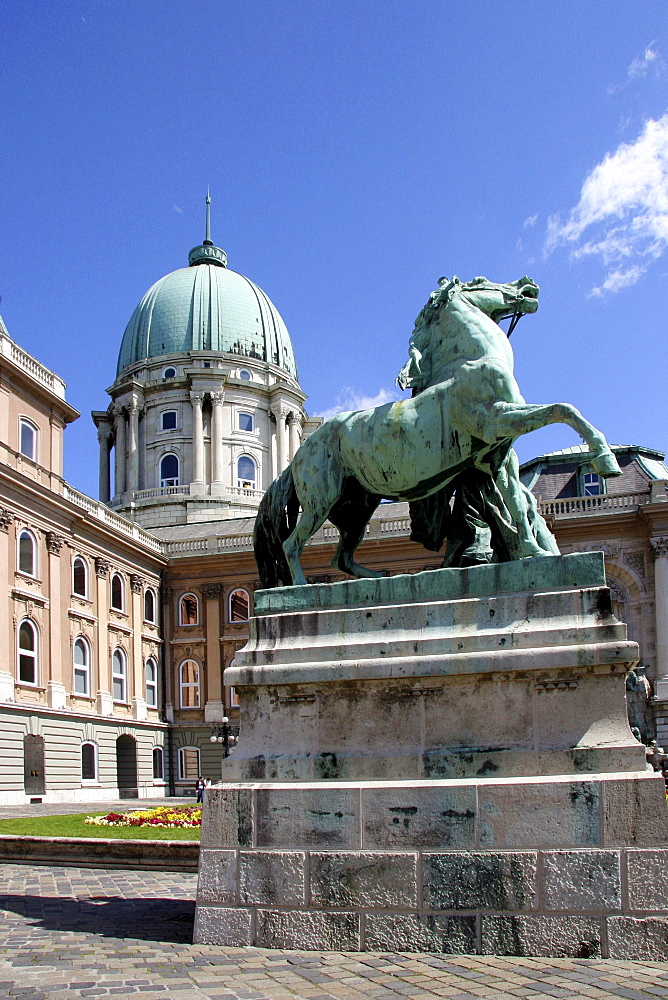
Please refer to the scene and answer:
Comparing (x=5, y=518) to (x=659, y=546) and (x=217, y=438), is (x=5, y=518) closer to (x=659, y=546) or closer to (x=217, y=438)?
(x=659, y=546)

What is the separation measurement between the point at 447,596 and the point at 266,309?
6919cm

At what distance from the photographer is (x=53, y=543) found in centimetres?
4303

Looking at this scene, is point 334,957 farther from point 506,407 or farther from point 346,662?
point 506,407

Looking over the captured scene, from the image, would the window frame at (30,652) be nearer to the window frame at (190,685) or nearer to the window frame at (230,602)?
the window frame at (190,685)

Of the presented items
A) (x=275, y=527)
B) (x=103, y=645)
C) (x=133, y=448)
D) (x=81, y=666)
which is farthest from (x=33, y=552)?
→ (x=275, y=527)

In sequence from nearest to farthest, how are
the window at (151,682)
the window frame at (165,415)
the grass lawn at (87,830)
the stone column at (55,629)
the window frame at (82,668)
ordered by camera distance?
the grass lawn at (87,830) → the stone column at (55,629) → the window frame at (82,668) → the window at (151,682) → the window frame at (165,415)

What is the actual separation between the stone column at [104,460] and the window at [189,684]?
19679 millimetres

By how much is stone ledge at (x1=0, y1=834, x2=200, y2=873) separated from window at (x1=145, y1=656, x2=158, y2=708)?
36508 millimetres

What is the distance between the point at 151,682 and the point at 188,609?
4.40m

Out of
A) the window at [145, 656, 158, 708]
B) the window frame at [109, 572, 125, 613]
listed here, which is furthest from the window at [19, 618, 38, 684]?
the window at [145, 656, 158, 708]

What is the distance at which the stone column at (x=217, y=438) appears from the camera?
6744 cm

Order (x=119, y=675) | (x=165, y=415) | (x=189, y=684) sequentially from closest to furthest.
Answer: (x=119, y=675)
(x=189, y=684)
(x=165, y=415)

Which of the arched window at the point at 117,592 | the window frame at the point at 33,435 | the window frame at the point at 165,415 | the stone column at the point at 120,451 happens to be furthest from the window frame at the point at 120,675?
the window frame at the point at 165,415

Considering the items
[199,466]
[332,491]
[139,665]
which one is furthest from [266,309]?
[332,491]
